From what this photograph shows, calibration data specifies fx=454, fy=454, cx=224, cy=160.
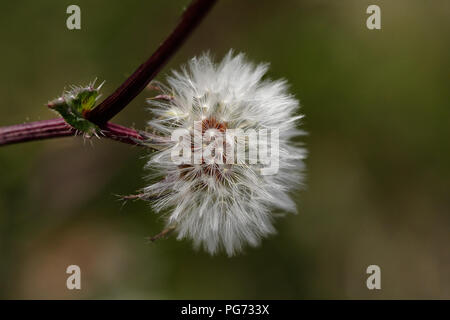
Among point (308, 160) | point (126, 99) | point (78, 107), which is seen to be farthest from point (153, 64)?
point (308, 160)

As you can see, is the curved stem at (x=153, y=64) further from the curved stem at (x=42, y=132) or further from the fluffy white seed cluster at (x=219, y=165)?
the fluffy white seed cluster at (x=219, y=165)

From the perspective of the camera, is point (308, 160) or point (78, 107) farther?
point (308, 160)

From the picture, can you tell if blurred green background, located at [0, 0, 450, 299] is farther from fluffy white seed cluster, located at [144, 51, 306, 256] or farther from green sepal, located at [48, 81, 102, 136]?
green sepal, located at [48, 81, 102, 136]

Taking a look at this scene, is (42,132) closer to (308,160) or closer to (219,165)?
(219,165)

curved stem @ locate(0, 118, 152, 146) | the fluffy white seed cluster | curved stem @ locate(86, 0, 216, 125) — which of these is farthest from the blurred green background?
curved stem @ locate(86, 0, 216, 125)

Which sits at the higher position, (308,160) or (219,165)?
(308,160)

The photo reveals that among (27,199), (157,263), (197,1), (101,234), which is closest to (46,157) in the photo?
(27,199)

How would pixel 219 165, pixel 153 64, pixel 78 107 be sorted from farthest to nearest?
1. pixel 219 165
2. pixel 78 107
3. pixel 153 64
